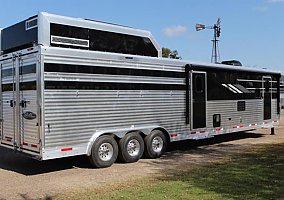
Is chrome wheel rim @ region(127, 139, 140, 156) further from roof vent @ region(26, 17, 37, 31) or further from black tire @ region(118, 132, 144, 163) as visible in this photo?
roof vent @ region(26, 17, 37, 31)

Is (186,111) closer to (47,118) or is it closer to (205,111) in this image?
(205,111)

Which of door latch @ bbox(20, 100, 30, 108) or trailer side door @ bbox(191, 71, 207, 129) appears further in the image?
trailer side door @ bbox(191, 71, 207, 129)

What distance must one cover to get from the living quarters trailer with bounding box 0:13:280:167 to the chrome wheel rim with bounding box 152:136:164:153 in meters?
0.03

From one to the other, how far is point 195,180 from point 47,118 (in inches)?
133

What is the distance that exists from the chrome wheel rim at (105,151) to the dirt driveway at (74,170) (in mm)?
293

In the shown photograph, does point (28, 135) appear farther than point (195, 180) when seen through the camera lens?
Yes

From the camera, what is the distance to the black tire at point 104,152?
9.11 meters

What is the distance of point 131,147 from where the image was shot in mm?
10062

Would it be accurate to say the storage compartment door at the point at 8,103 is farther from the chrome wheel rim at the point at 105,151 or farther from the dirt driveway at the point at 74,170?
the chrome wheel rim at the point at 105,151

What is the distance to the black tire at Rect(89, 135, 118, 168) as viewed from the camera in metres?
9.11

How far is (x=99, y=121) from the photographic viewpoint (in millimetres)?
9211

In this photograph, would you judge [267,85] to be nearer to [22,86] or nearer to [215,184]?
[215,184]

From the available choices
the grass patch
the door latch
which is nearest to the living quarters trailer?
the door latch

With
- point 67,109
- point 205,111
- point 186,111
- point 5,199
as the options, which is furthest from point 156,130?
point 5,199
